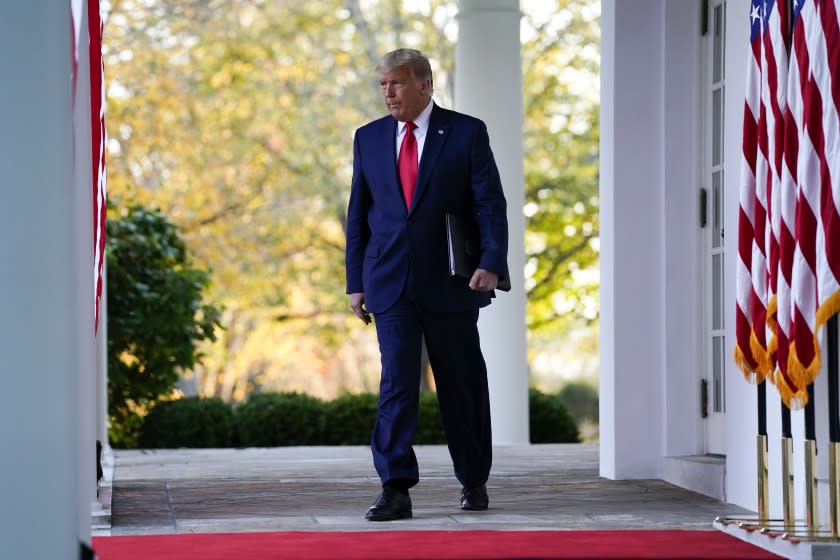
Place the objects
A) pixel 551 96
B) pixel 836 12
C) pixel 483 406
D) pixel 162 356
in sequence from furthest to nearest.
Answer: pixel 551 96 < pixel 162 356 < pixel 483 406 < pixel 836 12

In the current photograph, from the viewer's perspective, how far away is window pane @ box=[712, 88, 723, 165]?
24.0 feet

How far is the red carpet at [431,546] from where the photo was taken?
15.1 feet

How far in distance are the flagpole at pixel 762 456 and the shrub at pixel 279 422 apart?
7.27 m

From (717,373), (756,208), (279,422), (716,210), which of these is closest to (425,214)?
(756,208)

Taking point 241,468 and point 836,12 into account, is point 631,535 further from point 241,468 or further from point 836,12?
point 241,468

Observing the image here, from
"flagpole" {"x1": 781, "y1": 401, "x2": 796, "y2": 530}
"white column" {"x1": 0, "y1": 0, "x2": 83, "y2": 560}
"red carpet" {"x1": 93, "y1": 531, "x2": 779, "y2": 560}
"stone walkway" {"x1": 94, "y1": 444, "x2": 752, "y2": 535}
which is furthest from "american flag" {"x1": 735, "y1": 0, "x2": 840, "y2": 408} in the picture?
"white column" {"x1": 0, "y1": 0, "x2": 83, "y2": 560}

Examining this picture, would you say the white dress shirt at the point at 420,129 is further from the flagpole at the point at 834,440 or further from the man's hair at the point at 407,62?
the flagpole at the point at 834,440

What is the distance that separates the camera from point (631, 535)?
5238mm

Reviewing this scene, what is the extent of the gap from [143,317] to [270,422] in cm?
153

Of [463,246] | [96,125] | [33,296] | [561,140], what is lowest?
[33,296]

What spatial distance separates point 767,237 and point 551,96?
1462cm

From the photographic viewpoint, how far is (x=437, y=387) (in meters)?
6.11

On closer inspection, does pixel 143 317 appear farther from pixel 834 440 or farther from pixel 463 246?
pixel 834 440

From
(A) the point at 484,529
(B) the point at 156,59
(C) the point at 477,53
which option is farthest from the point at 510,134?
(B) the point at 156,59
